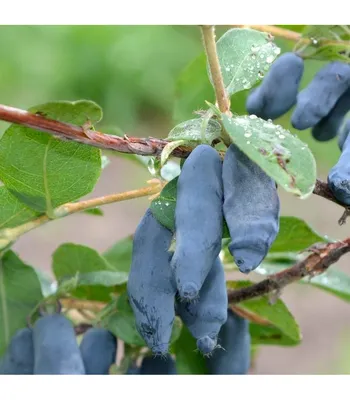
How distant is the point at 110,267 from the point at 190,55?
2994mm

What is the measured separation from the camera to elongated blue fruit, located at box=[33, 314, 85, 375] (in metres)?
0.69

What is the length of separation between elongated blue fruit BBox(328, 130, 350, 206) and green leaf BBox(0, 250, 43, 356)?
0.32 m

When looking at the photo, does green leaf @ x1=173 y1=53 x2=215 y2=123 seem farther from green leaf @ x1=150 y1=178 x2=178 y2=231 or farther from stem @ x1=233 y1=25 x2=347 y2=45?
green leaf @ x1=150 y1=178 x2=178 y2=231

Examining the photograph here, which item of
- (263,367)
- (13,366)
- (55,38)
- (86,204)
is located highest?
(86,204)

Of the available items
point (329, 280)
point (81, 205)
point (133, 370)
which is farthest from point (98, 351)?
point (329, 280)

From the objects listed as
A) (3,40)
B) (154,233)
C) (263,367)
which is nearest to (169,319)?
(154,233)

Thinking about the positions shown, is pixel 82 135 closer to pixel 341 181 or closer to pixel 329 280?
pixel 341 181

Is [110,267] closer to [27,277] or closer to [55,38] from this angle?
[27,277]

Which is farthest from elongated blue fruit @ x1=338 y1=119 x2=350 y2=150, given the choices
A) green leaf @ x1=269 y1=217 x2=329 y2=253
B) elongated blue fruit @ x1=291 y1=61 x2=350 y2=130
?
green leaf @ x1=269 y1=217 x2=329 y2=253

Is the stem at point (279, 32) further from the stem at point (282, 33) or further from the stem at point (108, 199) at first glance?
the stem at point (108, 199)

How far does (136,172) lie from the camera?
11.5 feet

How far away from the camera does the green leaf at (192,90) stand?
1.00m

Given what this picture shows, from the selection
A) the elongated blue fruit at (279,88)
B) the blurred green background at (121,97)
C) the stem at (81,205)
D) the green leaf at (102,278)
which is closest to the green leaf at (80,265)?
the green leaf at (102,278)

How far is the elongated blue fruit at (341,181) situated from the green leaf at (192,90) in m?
0.42
